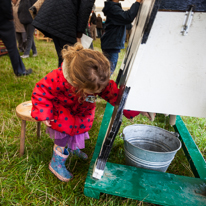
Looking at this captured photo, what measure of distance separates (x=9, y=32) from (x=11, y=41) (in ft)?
0.44

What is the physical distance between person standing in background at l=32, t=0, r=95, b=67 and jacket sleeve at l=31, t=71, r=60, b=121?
855 mm

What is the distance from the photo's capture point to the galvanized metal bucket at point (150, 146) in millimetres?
1189

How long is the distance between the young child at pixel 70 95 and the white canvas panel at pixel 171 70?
0.20 m

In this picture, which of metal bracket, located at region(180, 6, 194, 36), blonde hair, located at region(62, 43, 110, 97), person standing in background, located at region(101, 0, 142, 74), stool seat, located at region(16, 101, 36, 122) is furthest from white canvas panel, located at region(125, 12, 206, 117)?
person standing in background, located at region(101, 0, 142, 74)

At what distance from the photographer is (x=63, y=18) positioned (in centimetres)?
175

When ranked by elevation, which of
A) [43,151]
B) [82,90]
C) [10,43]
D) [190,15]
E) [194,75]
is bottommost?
[43,151]

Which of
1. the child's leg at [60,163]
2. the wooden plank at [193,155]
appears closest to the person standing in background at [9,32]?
the child's leg at [60,163]

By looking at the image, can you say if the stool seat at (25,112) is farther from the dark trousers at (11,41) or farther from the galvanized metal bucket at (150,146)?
the dark trousers at (11,41)

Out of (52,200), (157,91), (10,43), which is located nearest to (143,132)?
(157,91)

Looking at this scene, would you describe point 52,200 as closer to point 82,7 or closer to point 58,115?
point 58,115

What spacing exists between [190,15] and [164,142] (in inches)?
39.3

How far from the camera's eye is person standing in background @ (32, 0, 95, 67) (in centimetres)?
172

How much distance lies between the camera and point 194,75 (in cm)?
93

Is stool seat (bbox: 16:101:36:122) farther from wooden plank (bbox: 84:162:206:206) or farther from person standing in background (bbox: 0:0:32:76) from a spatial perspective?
person standing in background (bbox: 0:0:32:76)
